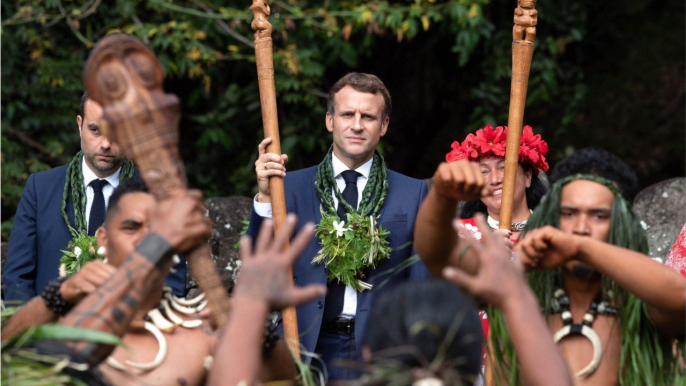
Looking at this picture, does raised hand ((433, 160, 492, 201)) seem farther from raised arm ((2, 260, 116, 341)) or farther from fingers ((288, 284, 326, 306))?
raised arm ((2, 260, 116, 341))

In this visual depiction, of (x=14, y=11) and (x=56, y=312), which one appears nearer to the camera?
(x=56, y=312)

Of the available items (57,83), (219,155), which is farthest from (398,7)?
(57,83)

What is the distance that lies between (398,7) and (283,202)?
9.81ft

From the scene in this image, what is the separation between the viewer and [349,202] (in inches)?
169

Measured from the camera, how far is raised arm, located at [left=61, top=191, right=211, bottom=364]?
8.13ft

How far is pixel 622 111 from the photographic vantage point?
762 cm

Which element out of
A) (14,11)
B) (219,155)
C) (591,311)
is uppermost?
(14,11)

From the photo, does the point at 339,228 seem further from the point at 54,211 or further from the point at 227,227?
the point at 227,227

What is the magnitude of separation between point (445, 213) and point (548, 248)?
371mm

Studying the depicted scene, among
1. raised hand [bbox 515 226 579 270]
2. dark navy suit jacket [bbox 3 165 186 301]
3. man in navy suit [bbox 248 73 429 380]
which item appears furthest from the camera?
dark navy suit jacket [bbox 3 165 186 301]

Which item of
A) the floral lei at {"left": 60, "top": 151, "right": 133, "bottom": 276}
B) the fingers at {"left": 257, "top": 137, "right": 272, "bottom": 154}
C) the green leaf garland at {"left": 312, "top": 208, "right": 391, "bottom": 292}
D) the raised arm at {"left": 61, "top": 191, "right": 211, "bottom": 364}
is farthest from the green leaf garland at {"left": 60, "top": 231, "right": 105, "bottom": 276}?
the raised arm at {"left": 61, "top": 191, "right": 211, "bottom": 364}

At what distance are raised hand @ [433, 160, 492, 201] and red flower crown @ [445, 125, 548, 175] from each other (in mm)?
1810

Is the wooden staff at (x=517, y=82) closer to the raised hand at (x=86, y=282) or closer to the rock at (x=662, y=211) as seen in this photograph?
the raised hand at (x=86, y=282)

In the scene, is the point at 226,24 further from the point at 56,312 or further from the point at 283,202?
the point at 56,312
